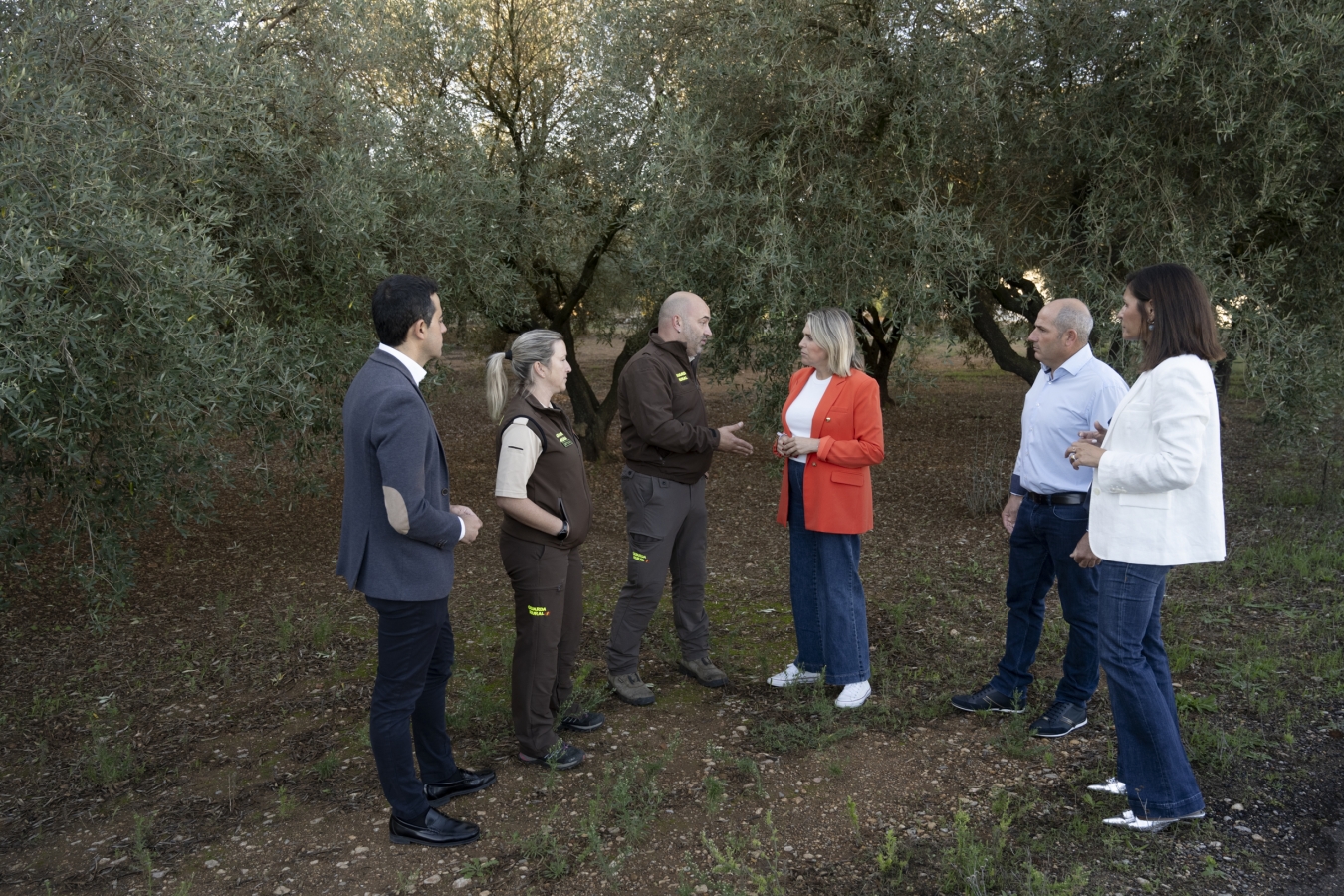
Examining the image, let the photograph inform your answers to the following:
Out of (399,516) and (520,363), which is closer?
(399,516)

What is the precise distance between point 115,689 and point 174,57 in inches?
156

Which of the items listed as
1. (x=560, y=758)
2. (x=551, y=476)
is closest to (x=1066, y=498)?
(x=551, y=476)

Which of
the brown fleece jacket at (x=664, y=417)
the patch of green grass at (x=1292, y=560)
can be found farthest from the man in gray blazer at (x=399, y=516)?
the patch of green grass at (x=1292, y=560)

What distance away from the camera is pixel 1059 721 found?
4477 mm

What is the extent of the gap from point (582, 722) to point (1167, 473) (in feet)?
9.57

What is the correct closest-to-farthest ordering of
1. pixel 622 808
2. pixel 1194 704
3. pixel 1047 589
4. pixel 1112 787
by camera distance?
pixel 622 808 < pixel 1112 787 < pixel 1047 589 < pixel 1194 704

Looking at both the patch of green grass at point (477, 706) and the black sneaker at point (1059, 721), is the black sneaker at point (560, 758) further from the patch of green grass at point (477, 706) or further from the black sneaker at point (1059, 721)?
the black sneaker at point (1059, 721)

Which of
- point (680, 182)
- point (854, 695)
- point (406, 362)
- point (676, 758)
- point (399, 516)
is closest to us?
point (399, 516)

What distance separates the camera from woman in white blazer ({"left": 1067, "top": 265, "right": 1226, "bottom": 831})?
3352 mm

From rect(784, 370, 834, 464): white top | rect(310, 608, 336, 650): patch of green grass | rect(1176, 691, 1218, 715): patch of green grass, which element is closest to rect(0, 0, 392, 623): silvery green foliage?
rect(310, 608, 336, 650): patch of green grass

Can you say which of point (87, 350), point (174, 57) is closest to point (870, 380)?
point (87, 350)

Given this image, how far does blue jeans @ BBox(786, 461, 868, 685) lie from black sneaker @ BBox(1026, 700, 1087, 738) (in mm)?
893

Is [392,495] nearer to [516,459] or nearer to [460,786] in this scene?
[516,459]

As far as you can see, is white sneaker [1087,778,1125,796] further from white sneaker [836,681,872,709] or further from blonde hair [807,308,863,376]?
blonde hair [807,308,863,376]
